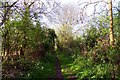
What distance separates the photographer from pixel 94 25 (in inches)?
877

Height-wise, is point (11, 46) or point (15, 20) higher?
point (15, 20)

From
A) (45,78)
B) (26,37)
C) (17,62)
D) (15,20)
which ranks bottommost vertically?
(45,78)

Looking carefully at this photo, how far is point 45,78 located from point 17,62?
2.09 m

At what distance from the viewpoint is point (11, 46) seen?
1512 cm

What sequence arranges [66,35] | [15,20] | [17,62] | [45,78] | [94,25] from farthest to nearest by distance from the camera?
[66,35] → [94,25] → [15,20] → [45,78] → [17,62]

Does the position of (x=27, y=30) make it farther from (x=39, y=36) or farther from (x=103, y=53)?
(x=103, y=53)

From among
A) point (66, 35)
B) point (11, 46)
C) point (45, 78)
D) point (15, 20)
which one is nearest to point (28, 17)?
point (15, 20)

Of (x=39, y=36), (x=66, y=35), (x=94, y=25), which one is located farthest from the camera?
(x=66, y=35)

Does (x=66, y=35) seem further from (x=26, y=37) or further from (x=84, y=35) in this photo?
(x=26, y=37)

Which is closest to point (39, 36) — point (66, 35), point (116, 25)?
point (116, 25)

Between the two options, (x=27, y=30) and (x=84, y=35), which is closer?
(x=27, y=30)

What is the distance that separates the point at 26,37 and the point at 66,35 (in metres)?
25.0

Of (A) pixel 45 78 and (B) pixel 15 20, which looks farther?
(B) pixel 15 20

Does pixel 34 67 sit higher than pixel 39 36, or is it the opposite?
pixel 39 36
